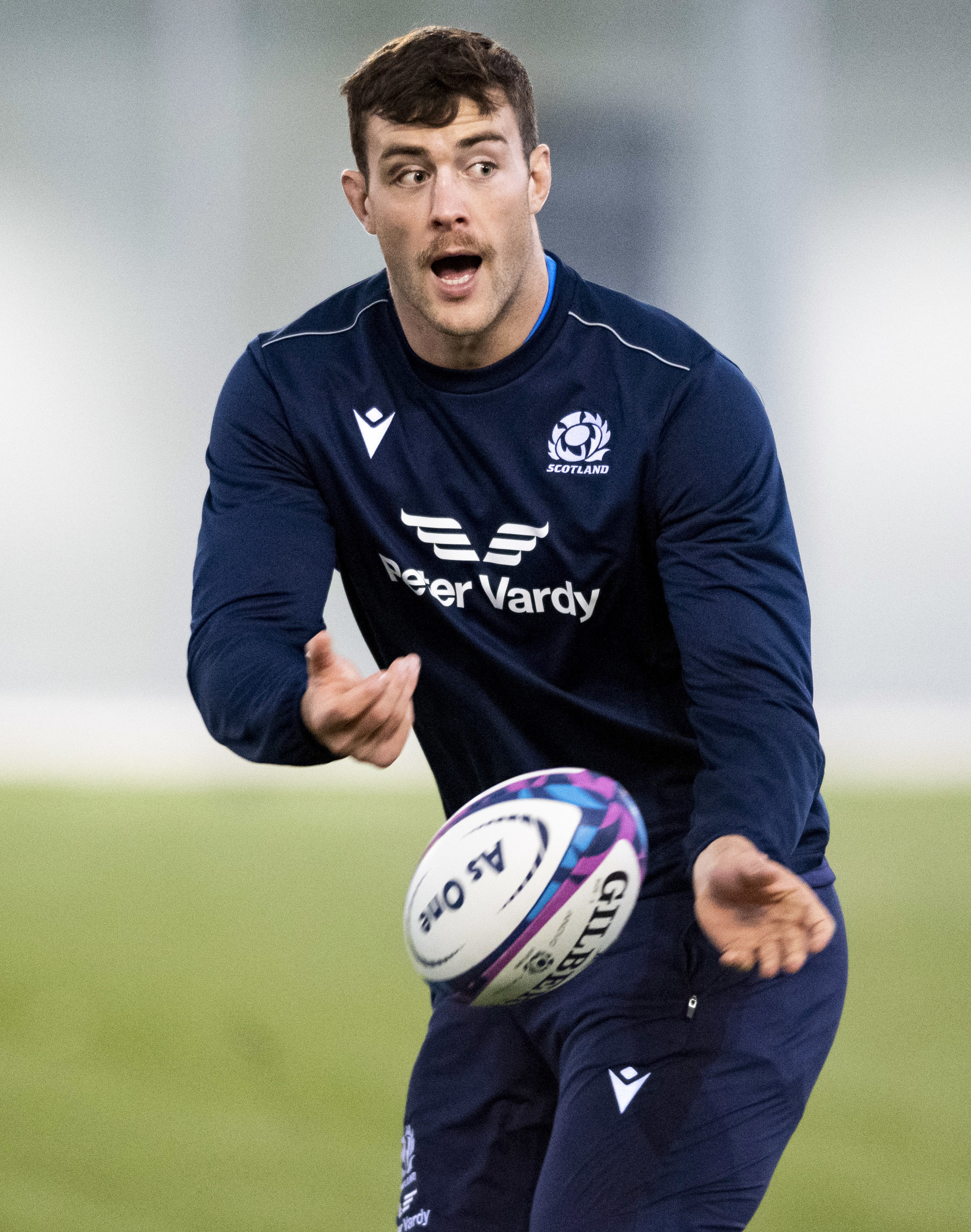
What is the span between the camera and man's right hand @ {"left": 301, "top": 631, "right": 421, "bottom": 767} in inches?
64.6

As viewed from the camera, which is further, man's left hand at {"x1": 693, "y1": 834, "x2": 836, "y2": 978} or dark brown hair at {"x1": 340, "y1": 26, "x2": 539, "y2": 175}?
dark brown hair at {"x1": 340, "y1": 26, "x2": 539, "y2": 175}

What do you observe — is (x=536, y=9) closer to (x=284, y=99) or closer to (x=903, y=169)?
(x=284, y=99)

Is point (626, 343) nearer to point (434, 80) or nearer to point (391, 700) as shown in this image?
point (434, 80)

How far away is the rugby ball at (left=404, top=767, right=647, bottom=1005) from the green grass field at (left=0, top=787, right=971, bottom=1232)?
1565 millimetres

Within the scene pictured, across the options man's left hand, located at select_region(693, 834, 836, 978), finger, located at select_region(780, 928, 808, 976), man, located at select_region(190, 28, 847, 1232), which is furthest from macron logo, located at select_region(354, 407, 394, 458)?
finger, located at select_region(780, 928, 808, 976)

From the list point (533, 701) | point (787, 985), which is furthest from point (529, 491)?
point (787, 985)

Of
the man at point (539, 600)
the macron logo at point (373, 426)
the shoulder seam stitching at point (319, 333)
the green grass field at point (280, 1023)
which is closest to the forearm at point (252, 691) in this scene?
the man at point (539, 600)

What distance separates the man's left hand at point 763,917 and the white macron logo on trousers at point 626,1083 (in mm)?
388

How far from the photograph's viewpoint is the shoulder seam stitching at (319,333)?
221 centimetres

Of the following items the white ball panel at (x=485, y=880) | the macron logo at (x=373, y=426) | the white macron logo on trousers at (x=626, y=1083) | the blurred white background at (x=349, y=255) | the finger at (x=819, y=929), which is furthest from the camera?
the blurred white background at (x=349, y=255)

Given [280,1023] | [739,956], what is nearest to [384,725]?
[739,956]

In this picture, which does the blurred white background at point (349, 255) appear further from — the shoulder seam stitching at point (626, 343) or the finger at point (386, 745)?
the finger at point (386, 745)

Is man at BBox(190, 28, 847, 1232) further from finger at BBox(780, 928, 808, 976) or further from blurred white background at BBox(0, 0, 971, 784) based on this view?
blurred white background at BBox(0, 0, 971, 784)

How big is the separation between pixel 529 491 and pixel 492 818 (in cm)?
48
